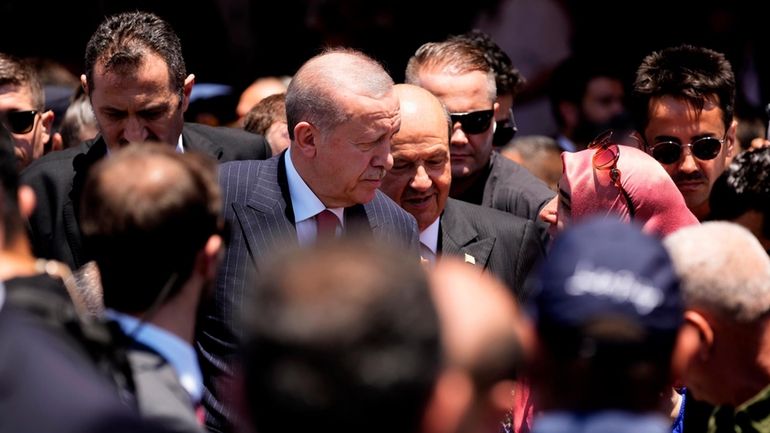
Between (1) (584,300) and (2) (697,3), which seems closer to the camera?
(1) (584,300)

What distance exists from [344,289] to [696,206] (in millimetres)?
3282

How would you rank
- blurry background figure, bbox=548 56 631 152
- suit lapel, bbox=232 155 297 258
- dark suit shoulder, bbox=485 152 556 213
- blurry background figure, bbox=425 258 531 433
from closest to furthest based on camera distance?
blurry background figure, bbox=425 258 531 433, suit lapel, bbox=232 155 297 258, dark suit shoulder, bbox=485 152 556 213, blurry background figure, bbox=548 56 631 152

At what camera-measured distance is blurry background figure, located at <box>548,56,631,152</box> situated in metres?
7.52

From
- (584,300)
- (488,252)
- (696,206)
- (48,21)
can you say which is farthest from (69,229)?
(48,21)

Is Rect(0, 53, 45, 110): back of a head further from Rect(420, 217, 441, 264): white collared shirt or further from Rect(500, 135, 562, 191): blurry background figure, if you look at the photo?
Rect(500, 135, 562, 191): blurry background figure

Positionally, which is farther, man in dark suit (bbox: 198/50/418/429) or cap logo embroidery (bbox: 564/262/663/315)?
man in dark suit (bbox: 198/50/418/429)

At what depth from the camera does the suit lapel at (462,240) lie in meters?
4.81

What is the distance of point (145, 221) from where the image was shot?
108 inches

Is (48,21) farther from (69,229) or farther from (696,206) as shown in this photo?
(696,206)

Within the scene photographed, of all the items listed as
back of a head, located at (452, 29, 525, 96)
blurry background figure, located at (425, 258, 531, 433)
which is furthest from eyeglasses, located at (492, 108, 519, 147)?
blurry background figure, located at (425, 258, 531, 433)

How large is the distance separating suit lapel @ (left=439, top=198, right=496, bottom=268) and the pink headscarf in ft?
2.02

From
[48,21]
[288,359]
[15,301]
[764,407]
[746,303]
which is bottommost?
[48,21]

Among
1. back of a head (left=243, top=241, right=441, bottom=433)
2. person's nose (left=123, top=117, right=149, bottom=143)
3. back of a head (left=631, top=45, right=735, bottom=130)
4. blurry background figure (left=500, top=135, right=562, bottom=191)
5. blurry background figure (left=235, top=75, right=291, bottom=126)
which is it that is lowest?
blurry background figure (left=500, top=135, right=562, bottom=191)

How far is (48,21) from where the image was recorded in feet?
25.7
